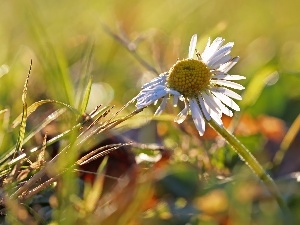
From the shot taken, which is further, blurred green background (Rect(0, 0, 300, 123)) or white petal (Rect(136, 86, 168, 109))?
blurred green background (Rect(0, 0, 300, 123))

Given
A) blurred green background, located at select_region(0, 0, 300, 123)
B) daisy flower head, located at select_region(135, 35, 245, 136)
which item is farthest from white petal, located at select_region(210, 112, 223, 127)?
blurred green background, located at select_region(0, 0, 300, 123)

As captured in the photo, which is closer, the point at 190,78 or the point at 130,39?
the point at 190,78

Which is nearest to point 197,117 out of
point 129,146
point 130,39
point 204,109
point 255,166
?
point 204,109

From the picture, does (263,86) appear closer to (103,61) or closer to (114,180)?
(114,180)

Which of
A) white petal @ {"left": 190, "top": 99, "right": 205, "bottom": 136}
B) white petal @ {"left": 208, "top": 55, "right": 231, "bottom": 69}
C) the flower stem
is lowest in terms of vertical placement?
the flower stem

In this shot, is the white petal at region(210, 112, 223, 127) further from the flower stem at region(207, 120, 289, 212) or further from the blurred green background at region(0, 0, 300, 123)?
the blurred green background at region(0, 0, 300, 123)

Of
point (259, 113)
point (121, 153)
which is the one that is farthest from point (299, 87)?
point (121, 153)

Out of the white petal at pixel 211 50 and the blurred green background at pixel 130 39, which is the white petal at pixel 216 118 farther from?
the blurred green background at pixel 130 39

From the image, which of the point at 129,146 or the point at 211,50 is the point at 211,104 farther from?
the point at 129,146
